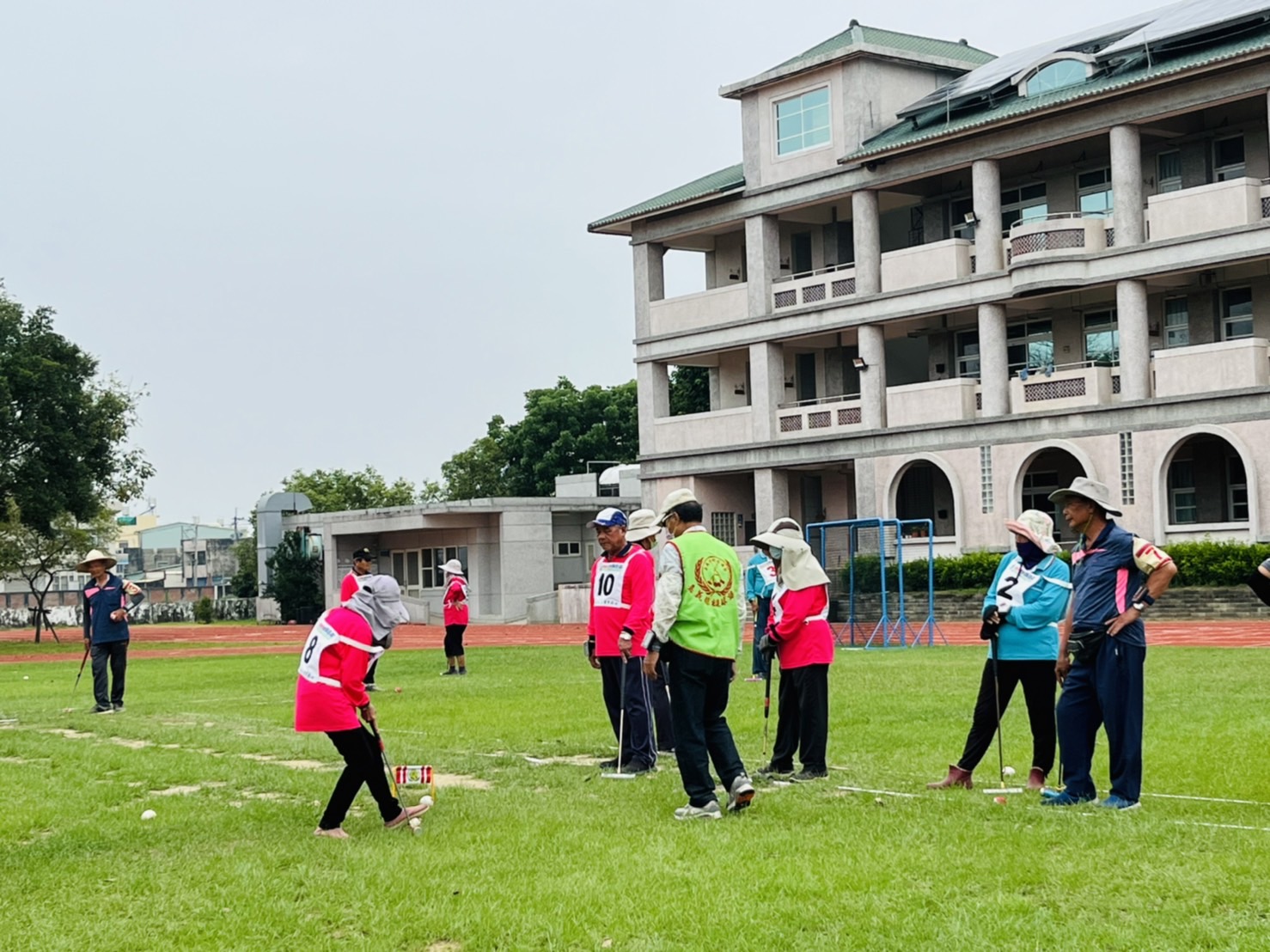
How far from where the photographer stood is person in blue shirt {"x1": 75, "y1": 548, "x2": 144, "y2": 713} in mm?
20688

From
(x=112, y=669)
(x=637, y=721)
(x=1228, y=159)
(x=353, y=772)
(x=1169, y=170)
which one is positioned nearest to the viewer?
(x=353, y=772)

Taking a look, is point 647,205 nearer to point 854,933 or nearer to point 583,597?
point 583,597

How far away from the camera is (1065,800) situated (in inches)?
407

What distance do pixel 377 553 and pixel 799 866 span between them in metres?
62.5

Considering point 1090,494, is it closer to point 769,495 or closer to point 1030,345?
point 1030,345

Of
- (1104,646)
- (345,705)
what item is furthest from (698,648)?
(1104,646)

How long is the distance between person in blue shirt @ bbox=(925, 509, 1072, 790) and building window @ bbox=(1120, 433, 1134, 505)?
97.9 ft

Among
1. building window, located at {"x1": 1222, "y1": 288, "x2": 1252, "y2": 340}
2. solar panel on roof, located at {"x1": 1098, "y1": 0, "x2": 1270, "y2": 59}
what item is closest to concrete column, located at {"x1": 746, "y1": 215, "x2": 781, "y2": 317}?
solar panel on roof, located at {"x1": 1098, "y1": 0, "x2": 1270, "y2": 59}

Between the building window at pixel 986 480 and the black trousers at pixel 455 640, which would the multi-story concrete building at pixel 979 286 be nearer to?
the building window at pixel 986 480

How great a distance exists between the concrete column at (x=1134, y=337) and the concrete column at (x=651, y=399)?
55.3ft

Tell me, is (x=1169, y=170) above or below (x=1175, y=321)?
above

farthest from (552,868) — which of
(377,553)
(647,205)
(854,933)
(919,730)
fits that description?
(377,553)

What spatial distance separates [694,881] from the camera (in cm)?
820

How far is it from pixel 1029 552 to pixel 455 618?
1736cm
